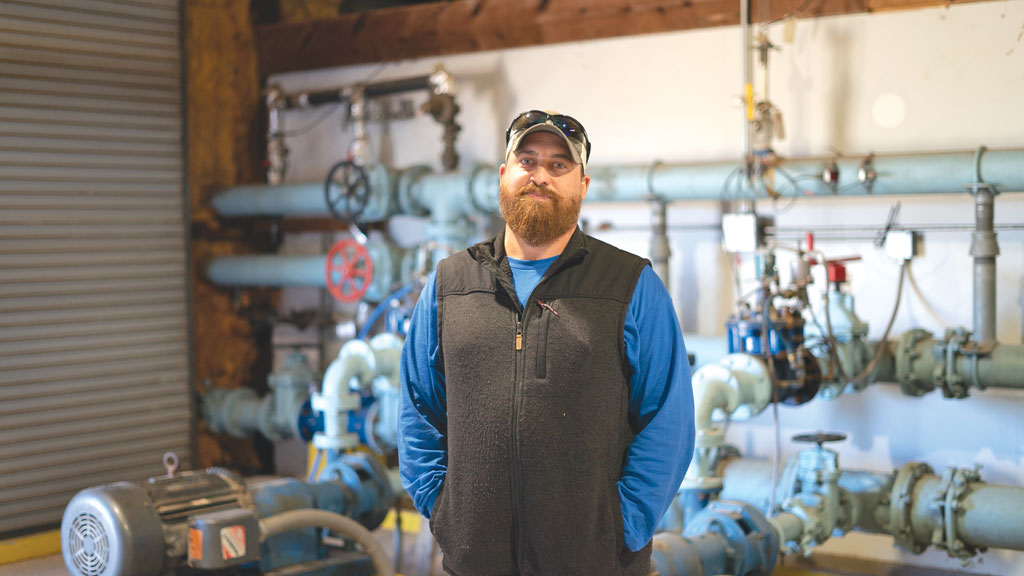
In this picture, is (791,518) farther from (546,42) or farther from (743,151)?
(546,42)

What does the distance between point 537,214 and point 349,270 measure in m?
3.38

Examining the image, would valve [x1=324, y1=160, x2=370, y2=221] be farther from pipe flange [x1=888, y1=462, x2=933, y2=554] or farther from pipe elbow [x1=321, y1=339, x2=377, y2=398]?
pipe flange [x1=888, y1=462, x2=933, y2=554]

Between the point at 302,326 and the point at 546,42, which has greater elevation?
the point at 546,42

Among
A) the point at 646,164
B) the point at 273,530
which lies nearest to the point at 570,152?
the point at 273,530

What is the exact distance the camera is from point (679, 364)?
209 centimetres

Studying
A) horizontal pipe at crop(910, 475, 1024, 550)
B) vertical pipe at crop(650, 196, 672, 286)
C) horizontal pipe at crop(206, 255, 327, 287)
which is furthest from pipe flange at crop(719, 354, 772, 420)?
horizontal pipe at crop(206, 255, 327, 287)

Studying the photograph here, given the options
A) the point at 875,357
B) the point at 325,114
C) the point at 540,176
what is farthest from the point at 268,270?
the point at 540,176

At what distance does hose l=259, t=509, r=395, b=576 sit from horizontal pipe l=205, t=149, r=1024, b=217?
181cm

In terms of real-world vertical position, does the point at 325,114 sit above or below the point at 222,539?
above

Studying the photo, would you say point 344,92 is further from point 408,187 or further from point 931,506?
point 931,506

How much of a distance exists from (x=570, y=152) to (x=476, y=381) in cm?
50

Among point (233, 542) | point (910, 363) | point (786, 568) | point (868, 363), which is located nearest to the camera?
point (233, 542)

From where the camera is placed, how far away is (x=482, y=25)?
5461 millimetres

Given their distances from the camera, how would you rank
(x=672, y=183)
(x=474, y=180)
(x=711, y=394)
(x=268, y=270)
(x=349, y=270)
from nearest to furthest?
(x=711, y=394), (x=672, y=183), (x=474, y=180), (x=349, y=270), (x=268, y=270)
